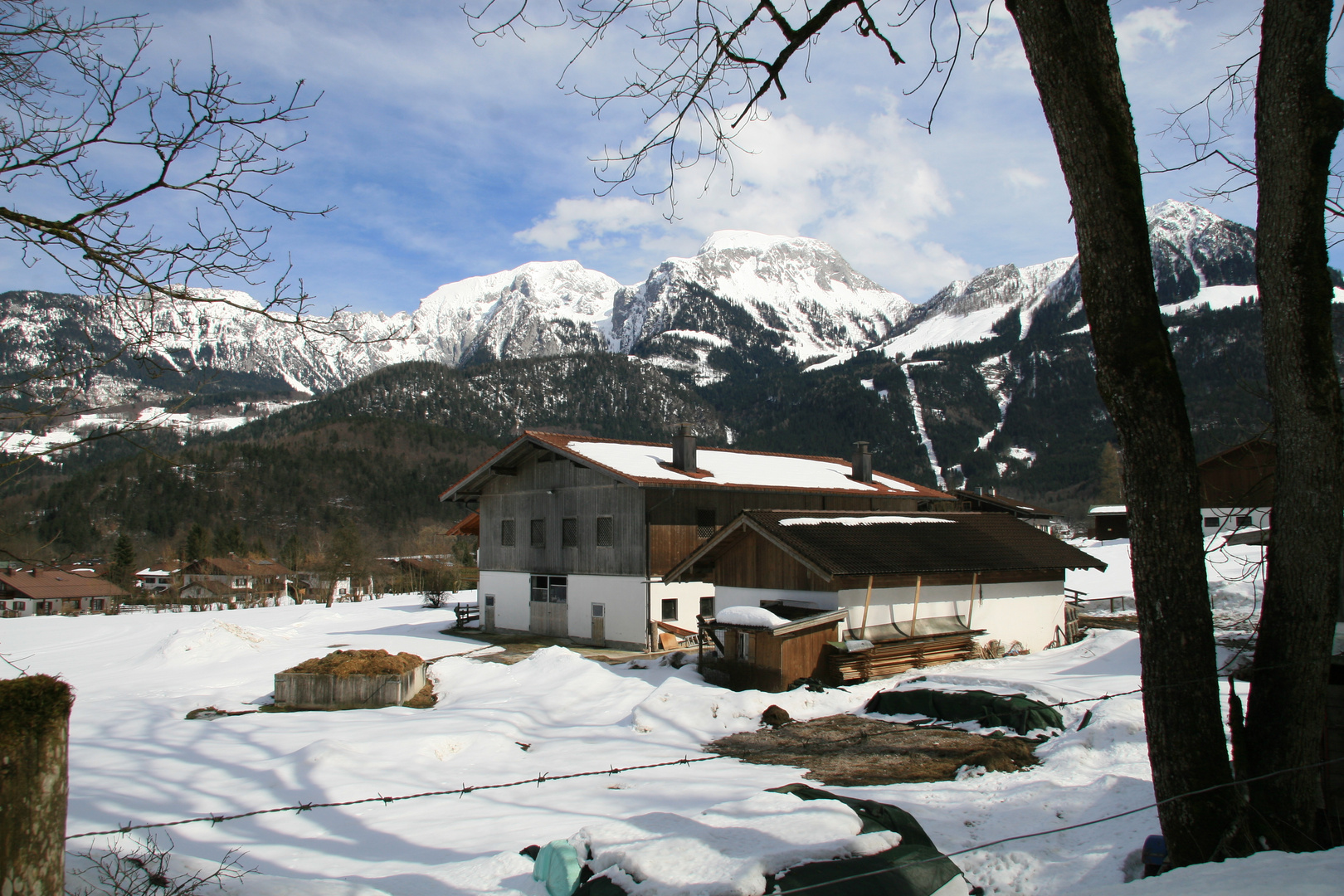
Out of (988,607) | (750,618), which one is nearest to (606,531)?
(750,618)

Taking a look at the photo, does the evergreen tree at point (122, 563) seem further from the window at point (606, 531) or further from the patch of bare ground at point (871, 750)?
the patch of bare ground at point (871, 750)

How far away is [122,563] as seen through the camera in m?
81.8

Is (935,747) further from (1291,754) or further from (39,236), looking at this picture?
(39,236)

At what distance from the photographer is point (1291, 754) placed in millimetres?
4785

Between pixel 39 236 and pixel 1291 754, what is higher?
pixel 39 236

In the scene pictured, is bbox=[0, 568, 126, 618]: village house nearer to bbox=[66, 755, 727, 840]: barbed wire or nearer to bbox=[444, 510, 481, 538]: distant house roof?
bbox=[444, 510, 481, 538]: distant house roof

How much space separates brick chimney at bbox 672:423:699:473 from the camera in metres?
28.2

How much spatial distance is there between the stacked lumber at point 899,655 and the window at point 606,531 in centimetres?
1183

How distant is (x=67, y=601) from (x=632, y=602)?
90.7 metres

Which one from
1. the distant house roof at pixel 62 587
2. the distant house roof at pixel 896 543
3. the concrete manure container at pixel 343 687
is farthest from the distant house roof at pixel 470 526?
the distant house roof at pixel 62 587

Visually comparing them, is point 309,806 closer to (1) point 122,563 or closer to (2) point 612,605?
(2) point 612,605

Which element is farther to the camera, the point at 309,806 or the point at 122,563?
the point at 122,563

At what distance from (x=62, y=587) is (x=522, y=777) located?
10127 cm

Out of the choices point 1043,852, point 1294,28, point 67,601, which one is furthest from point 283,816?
point 67,601
